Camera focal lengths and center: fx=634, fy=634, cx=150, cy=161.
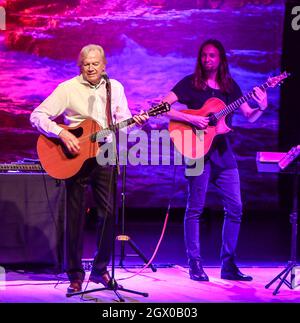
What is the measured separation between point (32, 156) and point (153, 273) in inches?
94.6

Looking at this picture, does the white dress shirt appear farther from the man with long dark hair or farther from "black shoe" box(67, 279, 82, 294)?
"black shoe" box(67, 279, 82, 294)

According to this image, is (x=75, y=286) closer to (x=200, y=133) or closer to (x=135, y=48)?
(x=200, y=133)

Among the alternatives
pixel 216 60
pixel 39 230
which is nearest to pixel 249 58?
pixel 216 60

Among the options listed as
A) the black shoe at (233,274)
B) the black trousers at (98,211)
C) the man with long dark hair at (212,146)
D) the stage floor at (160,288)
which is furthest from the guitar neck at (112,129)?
the black shoe at (233,274)

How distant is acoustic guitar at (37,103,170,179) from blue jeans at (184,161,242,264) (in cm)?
114

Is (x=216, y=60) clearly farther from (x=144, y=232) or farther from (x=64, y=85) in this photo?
(x=144, y=232)

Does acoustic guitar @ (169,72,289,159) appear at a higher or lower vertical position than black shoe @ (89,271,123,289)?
higher

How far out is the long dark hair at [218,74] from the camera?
6.04 m

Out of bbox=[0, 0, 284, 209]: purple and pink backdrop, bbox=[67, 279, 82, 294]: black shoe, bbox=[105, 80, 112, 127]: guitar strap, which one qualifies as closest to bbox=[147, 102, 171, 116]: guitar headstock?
bbox=[105, 80, 112, 127]: guitar strap

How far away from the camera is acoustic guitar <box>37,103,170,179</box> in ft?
17.6

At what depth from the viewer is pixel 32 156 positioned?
7914mm

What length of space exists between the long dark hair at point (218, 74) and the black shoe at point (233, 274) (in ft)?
5.69

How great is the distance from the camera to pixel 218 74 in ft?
20.1

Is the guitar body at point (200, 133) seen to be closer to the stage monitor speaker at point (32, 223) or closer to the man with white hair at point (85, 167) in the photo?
the man with white hair at point (85, 167)
